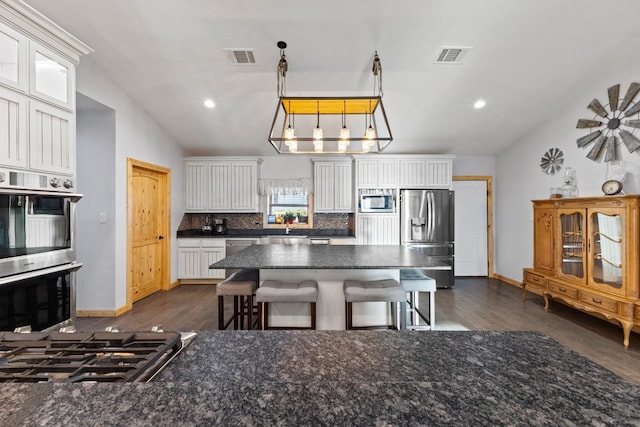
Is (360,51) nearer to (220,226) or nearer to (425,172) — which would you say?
(425,172)

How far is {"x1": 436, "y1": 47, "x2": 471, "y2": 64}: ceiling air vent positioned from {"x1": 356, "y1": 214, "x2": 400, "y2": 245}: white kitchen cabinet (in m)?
2.51

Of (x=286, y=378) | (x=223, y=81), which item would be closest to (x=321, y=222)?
(x=223, y=81)

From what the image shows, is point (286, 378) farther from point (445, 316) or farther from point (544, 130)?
point (544, 130)

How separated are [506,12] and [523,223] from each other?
137 inches

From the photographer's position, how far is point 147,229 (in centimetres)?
445

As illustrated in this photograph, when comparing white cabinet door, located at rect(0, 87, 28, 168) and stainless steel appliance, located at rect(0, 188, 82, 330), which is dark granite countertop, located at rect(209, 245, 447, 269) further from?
white cabinet door, located at rect(0, 87, 28, 168)

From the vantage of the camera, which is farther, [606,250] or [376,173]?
[376,173]

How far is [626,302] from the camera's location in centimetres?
277

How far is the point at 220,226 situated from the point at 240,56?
10.4 ft

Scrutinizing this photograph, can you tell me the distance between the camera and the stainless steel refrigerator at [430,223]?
494cm

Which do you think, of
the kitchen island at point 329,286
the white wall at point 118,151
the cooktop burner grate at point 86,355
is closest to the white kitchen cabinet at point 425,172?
the kitchen island at point 329,286

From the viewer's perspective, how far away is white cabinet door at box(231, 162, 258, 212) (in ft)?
17.6

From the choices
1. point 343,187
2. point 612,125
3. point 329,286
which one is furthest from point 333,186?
point 612,125

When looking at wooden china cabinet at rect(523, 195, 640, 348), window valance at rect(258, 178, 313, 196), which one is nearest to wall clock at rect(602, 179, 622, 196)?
wooden china cabinet at rect(523, 195, 640, 348)
